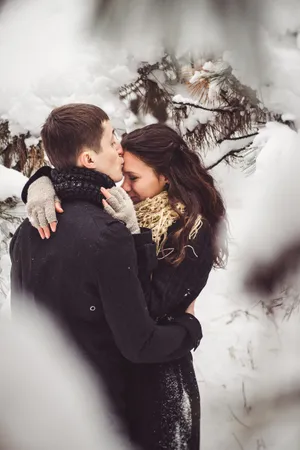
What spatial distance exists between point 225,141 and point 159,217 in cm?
19

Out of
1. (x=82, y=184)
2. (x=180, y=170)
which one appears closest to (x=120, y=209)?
(x=82, y=184)

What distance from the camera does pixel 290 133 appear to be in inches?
32.8

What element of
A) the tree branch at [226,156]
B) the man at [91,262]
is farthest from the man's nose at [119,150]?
the tree branch at [226,156]

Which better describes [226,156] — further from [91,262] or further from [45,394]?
[45,394]

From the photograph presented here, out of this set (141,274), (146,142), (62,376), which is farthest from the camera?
(146,142)

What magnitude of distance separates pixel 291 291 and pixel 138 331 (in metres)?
0.30

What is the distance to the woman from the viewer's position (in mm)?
816

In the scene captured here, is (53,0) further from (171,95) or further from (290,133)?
(290,133)

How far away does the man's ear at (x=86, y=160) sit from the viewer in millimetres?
739

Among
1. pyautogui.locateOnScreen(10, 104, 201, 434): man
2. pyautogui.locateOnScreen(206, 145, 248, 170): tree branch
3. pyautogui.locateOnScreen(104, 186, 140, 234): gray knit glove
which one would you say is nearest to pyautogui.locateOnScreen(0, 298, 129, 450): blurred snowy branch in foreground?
pyautogui.locateOnScreen(10, 104, 201, 434): man

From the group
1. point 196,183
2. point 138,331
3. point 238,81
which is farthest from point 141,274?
point 238,81

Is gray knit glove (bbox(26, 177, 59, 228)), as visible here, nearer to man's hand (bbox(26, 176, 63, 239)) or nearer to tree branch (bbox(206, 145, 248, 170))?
man's hand (bbox(26, 176, 63, 239))

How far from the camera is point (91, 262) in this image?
2.35ft

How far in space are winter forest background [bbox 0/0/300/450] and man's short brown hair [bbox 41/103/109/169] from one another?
10cm
